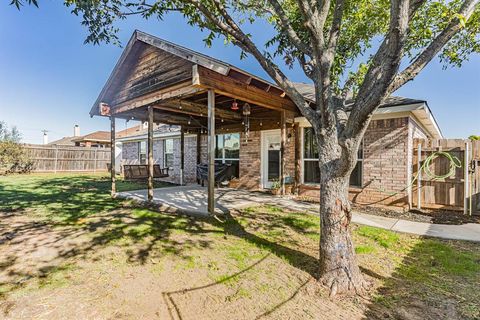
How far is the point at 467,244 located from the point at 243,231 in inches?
160

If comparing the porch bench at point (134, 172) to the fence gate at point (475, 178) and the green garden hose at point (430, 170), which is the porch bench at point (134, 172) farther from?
the fence gate at point (475, 178)

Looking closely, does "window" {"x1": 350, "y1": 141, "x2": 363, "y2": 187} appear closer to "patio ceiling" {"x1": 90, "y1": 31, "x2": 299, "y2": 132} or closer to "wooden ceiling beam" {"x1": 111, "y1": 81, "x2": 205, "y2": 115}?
"patio ceiling" {"x1": 90, "y1": 31, "x2": 299, "y2": 132}

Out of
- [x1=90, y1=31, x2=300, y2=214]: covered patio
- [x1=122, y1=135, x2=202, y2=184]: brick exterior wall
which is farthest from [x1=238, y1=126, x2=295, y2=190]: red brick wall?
[x1=122, y1=135, x2=202, y2=184]: brick exterior wall

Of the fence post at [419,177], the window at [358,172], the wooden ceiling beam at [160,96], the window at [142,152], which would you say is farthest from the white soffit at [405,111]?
the window at [142,152]

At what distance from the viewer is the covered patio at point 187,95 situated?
17.4ft

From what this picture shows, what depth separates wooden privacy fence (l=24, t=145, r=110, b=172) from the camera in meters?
17.6

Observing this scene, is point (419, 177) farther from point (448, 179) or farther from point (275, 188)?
point (275, 188)

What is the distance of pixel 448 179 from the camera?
6.19 meters

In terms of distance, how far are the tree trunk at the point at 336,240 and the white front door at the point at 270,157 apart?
5929mm

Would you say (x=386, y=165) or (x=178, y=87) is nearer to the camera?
(x=178, y=87)

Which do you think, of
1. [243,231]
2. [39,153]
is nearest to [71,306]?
[243,231]

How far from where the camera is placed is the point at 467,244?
13.4 ft

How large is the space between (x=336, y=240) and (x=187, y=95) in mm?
4895

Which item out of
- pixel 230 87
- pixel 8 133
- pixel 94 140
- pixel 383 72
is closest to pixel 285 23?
pixel 383 72
